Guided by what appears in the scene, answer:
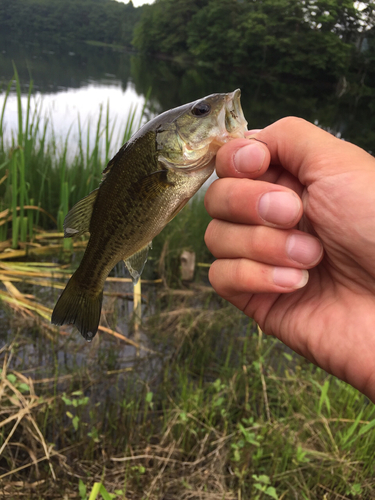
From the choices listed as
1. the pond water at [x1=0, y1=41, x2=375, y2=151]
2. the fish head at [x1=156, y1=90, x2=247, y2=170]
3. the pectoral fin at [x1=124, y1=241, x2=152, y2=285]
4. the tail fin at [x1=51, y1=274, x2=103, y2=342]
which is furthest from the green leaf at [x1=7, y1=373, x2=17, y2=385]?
the pond water at [x1=0, y1=41, x2=375, y2=151]

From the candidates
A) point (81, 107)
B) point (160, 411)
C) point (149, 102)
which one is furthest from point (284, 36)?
point (160, 411)

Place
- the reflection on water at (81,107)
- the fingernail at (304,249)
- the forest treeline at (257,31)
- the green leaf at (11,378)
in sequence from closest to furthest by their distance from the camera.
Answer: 1. the fingernail at (304,249)
2. the green leaf at (11,378)
3. the reflection on water at (81,107)
4. the forest treeline at (257,31)

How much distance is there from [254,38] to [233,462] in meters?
52.6

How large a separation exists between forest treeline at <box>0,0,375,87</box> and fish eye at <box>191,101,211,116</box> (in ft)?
130

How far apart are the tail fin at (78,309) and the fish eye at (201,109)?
0.90m

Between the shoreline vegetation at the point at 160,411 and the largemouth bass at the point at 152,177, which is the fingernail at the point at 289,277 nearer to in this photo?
the largemouth bass at the point at 152,177

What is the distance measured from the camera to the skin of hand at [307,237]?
4.96 feet

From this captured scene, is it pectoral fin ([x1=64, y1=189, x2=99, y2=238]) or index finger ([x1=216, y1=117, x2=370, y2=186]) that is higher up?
index finger ([x1=216, y1=117, x2=370, y2=186])

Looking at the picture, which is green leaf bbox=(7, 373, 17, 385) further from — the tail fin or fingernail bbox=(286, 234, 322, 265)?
fingernail bbox=(286, 234, 322, 265)

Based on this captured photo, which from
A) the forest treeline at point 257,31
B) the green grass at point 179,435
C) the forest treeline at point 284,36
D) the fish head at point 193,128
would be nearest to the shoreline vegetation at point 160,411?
the green grass at point 179,435

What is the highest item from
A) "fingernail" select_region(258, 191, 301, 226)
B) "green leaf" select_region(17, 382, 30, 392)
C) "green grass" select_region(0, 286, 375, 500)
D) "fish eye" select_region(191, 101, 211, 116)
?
"fish eye" select_region(191, 101, 211, 116)

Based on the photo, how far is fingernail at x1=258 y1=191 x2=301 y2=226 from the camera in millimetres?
1529

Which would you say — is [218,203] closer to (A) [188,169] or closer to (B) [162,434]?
(A) [188,169]

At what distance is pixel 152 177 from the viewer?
1.48 metres
